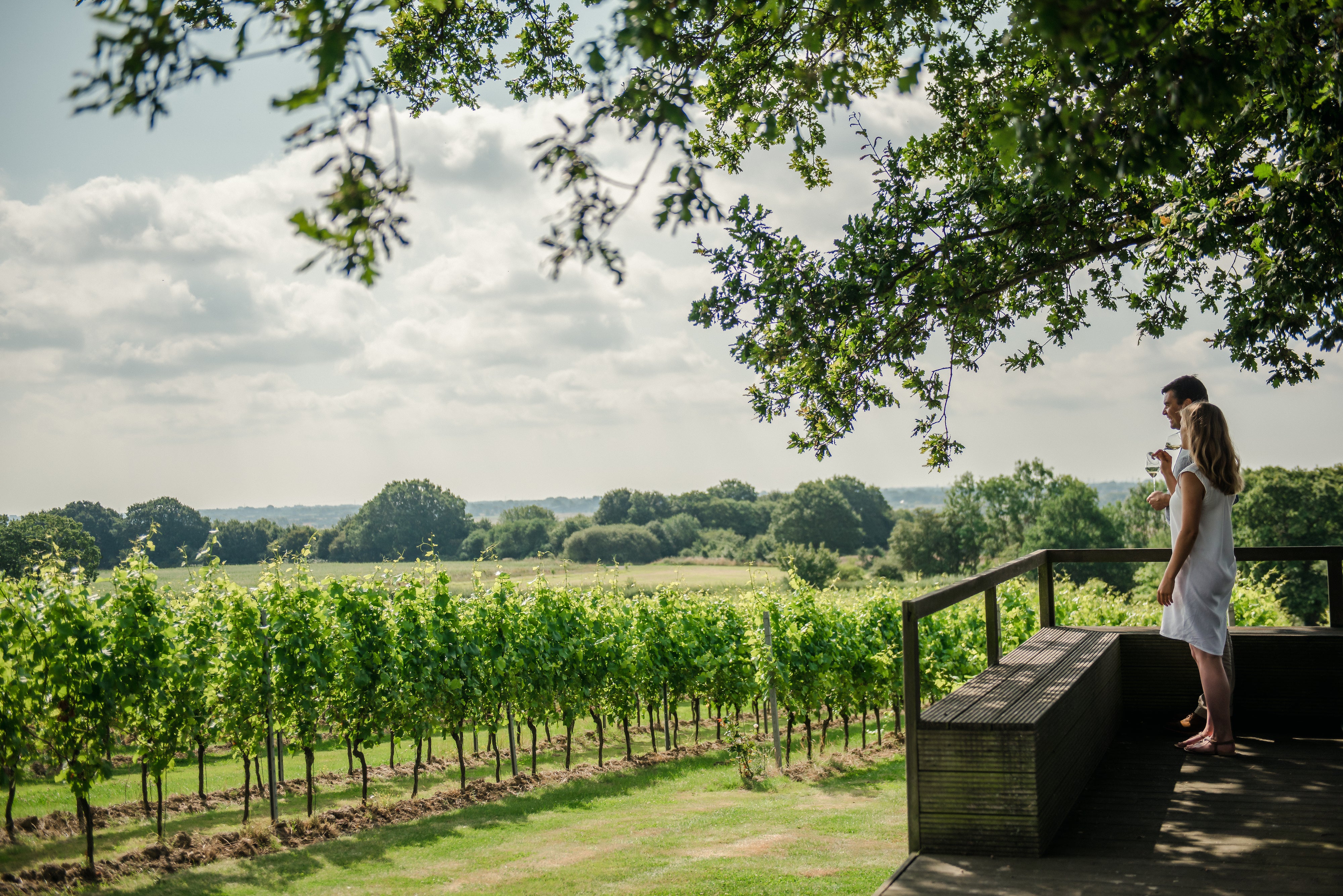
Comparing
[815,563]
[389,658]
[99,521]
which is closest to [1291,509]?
[815,563]

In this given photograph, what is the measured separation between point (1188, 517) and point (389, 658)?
25.5 ft

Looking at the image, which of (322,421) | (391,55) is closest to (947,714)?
(391,55)

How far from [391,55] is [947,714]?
19.9 feet

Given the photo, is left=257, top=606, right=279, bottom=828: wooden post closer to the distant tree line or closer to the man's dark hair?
the man's dark hair

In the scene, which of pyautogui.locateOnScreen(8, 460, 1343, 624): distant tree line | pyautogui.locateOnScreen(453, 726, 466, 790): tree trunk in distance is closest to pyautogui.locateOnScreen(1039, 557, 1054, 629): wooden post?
pyautogui.locateOnScreen(453, 726, 466, 790): tree trunk in distance

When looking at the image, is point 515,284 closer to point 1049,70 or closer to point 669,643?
point 669,643

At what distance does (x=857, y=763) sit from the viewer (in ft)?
36.5

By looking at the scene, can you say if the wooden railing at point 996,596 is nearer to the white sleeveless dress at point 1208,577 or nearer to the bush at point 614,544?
the white sleeveless dress at point 1208,577

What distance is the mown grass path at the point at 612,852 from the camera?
5852 millimetres

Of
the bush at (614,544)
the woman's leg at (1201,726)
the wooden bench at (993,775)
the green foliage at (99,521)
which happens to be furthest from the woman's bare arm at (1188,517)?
the bush at (614,544)

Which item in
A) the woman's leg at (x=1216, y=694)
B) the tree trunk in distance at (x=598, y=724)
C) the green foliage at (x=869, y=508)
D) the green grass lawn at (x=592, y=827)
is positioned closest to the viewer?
the woman's leg at (x=1216, y=694)

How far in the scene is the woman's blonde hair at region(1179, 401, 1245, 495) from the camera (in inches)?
163

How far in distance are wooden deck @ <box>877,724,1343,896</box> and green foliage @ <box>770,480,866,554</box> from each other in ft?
261

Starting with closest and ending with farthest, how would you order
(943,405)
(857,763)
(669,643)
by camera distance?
(943,405), (857,763), (669,643)
